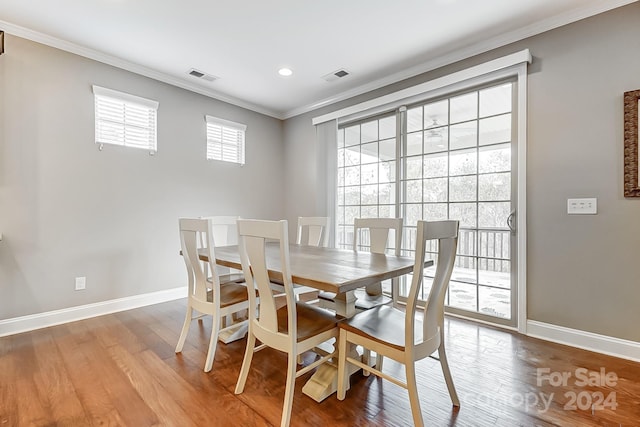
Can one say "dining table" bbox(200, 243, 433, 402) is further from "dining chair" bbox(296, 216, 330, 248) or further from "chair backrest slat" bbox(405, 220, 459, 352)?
"dining chair" bbox(296, 216, 330, 248)

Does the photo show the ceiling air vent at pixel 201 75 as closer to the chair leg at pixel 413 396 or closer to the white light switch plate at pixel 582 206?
the chair leg at pixel 413 396

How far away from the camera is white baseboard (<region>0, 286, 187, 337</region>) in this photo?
2631 mm

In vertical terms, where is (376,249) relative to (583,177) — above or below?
below

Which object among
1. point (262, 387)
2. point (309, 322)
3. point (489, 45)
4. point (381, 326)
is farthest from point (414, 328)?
point (489, 45)

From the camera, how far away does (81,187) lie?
2.98 meters

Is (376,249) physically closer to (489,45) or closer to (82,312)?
(489,45)

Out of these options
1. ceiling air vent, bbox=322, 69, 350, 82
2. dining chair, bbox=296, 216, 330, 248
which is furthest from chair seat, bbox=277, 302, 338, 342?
ceiling air vent, bbox=322, 69, 350, 82

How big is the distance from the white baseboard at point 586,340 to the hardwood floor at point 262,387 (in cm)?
9

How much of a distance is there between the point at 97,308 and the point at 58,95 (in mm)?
2168

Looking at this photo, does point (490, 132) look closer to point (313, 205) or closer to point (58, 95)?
point (313, 205)

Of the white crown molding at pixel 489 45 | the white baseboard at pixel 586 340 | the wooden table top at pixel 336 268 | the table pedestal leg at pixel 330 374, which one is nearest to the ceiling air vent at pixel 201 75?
the white crown molding at pixel 489 45

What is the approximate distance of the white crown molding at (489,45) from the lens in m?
2.29

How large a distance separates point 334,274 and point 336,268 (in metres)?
0.17

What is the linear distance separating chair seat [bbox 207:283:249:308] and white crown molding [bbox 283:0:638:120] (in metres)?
2.88
